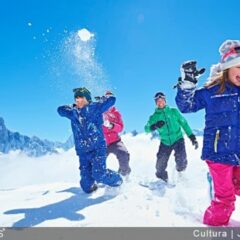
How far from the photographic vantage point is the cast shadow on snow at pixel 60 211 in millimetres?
4321

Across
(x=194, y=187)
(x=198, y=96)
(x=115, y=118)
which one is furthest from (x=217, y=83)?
(x=115, y=118)

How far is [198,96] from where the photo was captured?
13.9 feet

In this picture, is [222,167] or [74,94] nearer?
[222,167]

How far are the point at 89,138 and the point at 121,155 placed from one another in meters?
2.30

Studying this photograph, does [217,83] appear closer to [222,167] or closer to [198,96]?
[198,96]

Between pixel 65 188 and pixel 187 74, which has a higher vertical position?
pixel 187 74

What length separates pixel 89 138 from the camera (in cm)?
614

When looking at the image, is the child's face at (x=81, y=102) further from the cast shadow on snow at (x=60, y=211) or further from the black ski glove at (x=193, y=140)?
the black ski glove at (x=193, y=140)

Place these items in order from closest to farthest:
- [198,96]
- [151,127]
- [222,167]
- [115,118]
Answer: [222,167] < [198,96] < [151,127] < [115,118]

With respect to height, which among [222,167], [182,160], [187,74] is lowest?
[222,167]

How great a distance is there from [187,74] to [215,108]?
49 centimetres

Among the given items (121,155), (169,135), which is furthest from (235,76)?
(121,155)

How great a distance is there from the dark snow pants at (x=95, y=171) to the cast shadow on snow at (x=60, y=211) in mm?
334

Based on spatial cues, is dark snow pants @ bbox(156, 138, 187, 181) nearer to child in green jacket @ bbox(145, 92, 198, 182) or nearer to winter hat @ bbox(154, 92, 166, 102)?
child in green jacket @ bbox(145, 92, 198, 182)
